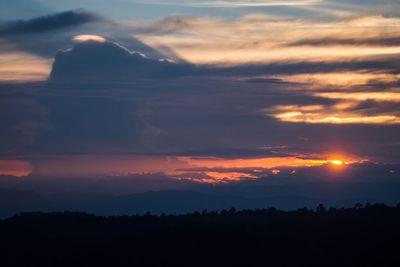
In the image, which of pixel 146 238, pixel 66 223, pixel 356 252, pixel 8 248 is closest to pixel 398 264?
pixel 356 252

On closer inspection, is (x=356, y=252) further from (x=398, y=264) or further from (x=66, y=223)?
(x=66, y=223)

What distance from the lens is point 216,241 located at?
4205 inches

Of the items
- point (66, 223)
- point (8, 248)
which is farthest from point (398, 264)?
point (66, 223)

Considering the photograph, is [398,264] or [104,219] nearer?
[398,264]

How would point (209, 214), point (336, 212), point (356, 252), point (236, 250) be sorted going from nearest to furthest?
point (356, 252)
point (236, 250)
point (336, 212)
point (209, 214)

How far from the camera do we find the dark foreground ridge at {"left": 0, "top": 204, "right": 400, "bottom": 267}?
98438 mm

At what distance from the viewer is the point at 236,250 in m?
103

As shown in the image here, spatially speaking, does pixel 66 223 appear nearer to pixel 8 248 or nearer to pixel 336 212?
pixel 8 248

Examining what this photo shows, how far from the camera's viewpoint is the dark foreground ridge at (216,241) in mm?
98438

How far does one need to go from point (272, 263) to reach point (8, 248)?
34.2 m

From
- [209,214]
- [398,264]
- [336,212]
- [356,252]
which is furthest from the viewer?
[209,214]

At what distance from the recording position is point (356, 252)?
316 feet

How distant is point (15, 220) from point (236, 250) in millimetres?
37213

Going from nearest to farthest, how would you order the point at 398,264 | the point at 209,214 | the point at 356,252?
the point at 398,264, the point at 356,252, the point at 209,214
